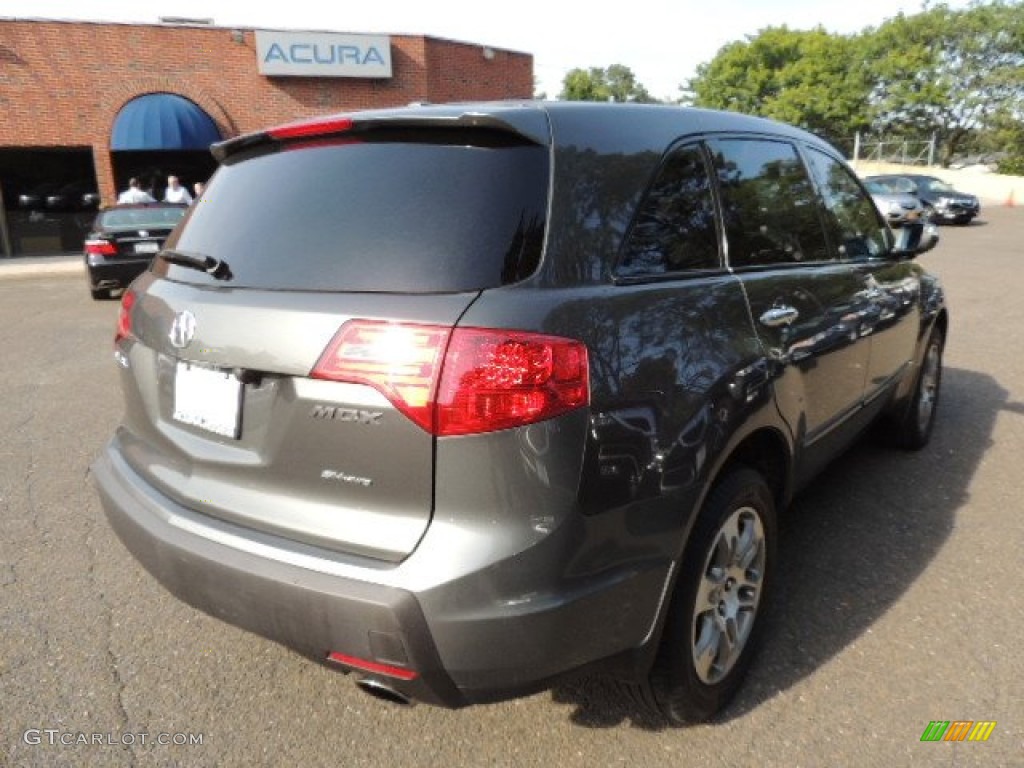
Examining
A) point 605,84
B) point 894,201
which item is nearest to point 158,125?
point 894,201

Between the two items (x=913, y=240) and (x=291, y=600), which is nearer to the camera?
(x=291, y=600)

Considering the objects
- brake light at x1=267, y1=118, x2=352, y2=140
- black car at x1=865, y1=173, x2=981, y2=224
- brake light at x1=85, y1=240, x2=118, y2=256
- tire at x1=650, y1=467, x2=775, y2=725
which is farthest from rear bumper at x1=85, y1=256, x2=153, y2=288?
black car at x1=865, y1=173, x2=981, y2=224

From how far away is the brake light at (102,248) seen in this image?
10766mm

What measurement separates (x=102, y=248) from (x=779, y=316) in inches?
427

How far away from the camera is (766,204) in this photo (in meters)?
2.79

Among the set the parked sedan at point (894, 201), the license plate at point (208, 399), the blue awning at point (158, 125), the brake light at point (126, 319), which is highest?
the blue awning at point (158, 125)

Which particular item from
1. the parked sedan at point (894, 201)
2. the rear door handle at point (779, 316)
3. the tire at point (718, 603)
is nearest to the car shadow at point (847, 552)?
the tire at point (718, 603)

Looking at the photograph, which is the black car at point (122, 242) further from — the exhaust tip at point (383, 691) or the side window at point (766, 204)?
the exhaust tip at point (383, 691)

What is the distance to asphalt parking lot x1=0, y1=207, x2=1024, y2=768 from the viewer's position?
2.17 meters

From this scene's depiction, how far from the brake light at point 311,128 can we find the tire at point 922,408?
353cm

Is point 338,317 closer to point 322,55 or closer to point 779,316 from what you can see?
point 779,316

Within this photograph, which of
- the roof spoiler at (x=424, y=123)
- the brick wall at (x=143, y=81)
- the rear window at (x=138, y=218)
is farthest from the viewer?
the brick wall at (x=143, y=81)

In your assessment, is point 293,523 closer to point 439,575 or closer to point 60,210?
point 439,575

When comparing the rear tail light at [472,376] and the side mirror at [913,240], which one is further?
the side mirror at [913,240]
